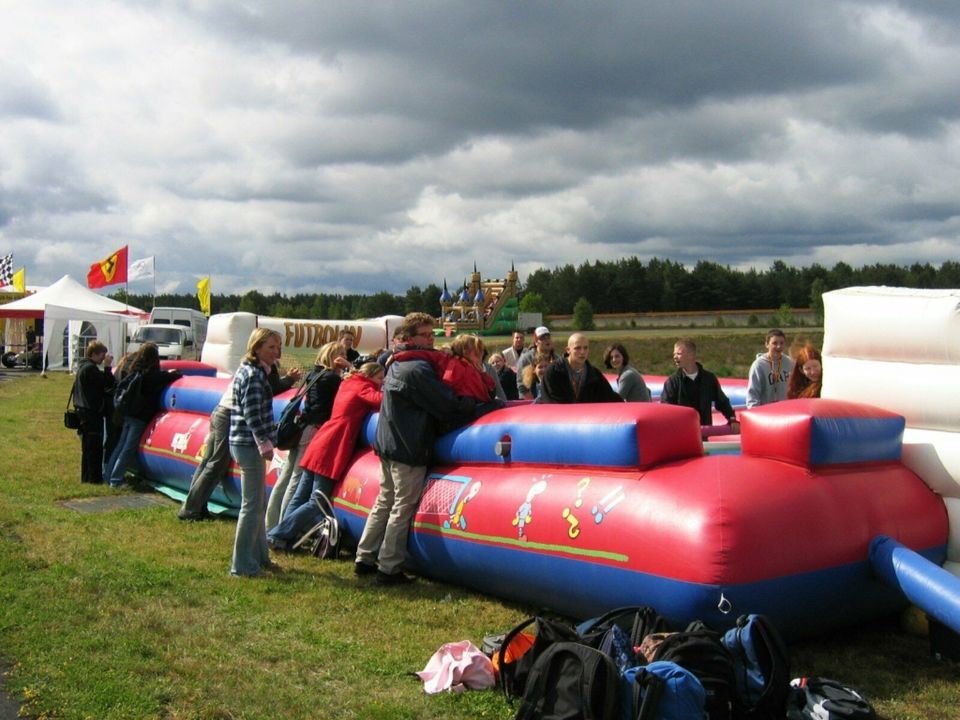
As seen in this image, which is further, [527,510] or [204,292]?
[204,292]

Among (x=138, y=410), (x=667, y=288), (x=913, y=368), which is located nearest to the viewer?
(x=913, y=368)

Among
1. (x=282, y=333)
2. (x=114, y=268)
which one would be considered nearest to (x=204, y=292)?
(x=114, y=268)

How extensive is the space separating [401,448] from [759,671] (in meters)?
2.93

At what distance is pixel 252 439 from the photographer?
6312mm

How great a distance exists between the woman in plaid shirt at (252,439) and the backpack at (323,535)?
576mm

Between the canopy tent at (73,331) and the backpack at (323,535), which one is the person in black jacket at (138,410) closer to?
the backpack at (323,535)

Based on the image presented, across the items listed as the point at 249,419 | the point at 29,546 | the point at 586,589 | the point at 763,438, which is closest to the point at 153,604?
the point at 249,419

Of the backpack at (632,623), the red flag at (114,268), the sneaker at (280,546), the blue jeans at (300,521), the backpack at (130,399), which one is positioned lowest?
the sneaker at (280,546)

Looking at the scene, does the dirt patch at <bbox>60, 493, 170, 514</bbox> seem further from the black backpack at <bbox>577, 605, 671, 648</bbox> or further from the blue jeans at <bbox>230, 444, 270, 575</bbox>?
the black backpack at <bbox>577, 605, 671, 648</bbox>

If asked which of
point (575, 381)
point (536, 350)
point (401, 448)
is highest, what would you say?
point (536, 350)

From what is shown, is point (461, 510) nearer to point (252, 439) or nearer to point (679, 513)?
point (252, 439)

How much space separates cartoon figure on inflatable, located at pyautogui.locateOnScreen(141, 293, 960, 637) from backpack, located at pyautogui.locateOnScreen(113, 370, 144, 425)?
212 inches

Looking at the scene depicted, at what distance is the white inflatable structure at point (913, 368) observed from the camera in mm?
5352

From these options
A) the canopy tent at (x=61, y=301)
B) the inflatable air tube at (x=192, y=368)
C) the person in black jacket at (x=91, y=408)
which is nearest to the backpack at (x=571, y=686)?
the person in black jacket at (x=91, y=408)
